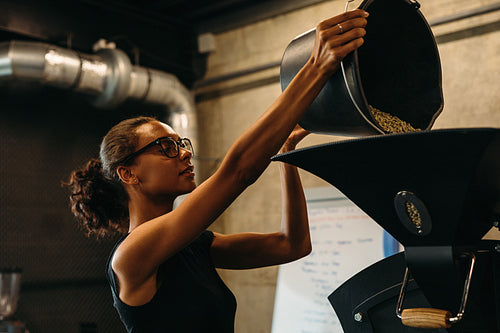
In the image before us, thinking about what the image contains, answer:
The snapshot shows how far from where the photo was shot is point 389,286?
115 centimetres

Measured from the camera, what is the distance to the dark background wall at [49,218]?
11.6ft

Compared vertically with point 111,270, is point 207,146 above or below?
above

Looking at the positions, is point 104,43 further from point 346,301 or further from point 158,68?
point 346,301

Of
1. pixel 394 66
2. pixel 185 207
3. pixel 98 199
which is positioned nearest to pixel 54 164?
pixel 98 199

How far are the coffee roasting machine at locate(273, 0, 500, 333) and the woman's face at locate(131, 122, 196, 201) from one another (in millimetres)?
478

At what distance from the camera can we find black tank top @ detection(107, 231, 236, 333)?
4.61 feet

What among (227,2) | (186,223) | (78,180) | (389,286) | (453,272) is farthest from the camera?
(227,2)

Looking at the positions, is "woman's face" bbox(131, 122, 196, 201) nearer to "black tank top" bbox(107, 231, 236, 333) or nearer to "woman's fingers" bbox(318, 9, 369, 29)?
"black tank top" bbox(107, 231, 236, 333)

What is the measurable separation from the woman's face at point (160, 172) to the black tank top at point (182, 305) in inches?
7.3

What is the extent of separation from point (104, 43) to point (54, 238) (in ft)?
4.55

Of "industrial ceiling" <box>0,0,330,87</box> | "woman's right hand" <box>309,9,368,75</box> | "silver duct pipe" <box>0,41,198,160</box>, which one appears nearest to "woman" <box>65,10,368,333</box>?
"woman's right hand" <box>309,9,368,75</box>

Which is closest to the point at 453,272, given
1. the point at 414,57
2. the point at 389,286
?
the point at 389,286

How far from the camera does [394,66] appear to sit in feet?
4.19

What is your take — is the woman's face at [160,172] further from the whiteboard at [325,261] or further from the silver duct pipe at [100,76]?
the silver duct pipe at [100,76]
